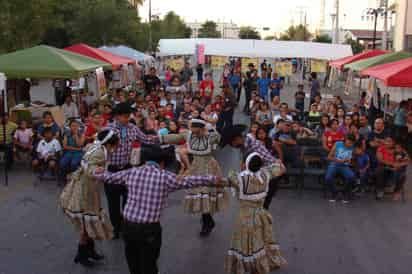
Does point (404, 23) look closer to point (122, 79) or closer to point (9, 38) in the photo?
point (122, 79)

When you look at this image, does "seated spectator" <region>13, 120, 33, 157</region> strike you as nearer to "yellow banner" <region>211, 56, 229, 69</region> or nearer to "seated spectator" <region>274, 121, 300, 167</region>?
"seated spectator" <region>274, 121, 300, 167</region>

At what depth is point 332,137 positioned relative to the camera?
1049 centimetres

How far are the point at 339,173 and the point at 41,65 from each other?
7.58 metres

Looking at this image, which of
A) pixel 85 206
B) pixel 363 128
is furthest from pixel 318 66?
pixel 85 206

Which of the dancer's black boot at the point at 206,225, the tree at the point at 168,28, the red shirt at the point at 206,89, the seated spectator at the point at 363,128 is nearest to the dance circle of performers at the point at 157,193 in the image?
the dancer's black boot at the point at 206,225

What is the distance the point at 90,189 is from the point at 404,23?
3243 centimetres

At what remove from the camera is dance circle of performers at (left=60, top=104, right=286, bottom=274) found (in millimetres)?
4738

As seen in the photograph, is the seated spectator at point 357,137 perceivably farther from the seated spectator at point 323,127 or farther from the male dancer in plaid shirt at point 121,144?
the male dancer in plaid shirt at point 121,144

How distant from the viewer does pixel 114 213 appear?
7.06 m

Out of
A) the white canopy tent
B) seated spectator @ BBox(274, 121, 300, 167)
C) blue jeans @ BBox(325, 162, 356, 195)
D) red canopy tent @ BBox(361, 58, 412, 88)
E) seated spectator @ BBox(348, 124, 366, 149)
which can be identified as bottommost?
blue jeans @ BBox(325, 162, 356, 195)

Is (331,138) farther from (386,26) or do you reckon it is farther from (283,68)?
(386,26)

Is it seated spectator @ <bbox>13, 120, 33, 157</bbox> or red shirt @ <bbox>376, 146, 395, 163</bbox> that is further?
seated spectator @ <bbox>13, 120, 33, 157</bbox>

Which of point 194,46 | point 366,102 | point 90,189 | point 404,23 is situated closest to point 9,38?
point 366,102

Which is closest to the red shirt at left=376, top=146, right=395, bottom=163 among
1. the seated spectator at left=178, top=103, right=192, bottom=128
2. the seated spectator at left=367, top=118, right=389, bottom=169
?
the seated spectator at left=367, top=118, right=389, bottom=169
